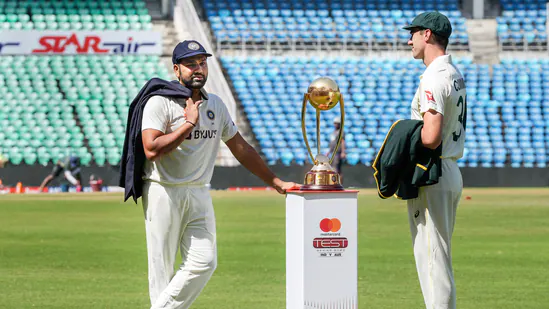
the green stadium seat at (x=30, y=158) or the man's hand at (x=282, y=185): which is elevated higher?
the man's hand at (x=282, y=185)

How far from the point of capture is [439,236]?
7.04 meters

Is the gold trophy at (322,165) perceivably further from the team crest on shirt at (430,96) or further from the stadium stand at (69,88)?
the stadium stand at (69,88)

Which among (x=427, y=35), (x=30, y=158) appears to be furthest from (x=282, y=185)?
(x=30, y=158)

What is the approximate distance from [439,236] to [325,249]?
769 mm

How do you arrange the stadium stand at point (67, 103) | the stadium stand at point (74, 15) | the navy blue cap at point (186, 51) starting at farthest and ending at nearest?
the stadium stand at point (74, 15)
the stadium stand at point (67, 103)
the navy blue cap at point (186, 51)

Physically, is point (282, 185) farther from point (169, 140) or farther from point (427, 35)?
point (427, 35)

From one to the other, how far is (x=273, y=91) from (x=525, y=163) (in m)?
9.72

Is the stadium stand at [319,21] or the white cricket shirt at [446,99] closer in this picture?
the white cricket shirt at [446,99]

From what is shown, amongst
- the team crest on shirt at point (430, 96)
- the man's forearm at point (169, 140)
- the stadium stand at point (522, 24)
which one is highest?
the stadium stand at point (522, 24)

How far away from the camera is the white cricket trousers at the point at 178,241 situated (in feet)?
23.9

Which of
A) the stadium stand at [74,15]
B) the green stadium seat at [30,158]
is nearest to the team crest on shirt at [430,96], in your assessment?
the green stadium seat at [30,158]

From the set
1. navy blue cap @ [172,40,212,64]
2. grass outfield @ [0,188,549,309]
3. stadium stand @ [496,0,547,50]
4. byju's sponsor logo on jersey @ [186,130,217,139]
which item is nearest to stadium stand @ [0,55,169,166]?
grass outfield @ [0,188,549,309]

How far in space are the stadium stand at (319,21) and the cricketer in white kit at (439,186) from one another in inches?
1356

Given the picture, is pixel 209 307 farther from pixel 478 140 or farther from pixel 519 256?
pixel 478 140
